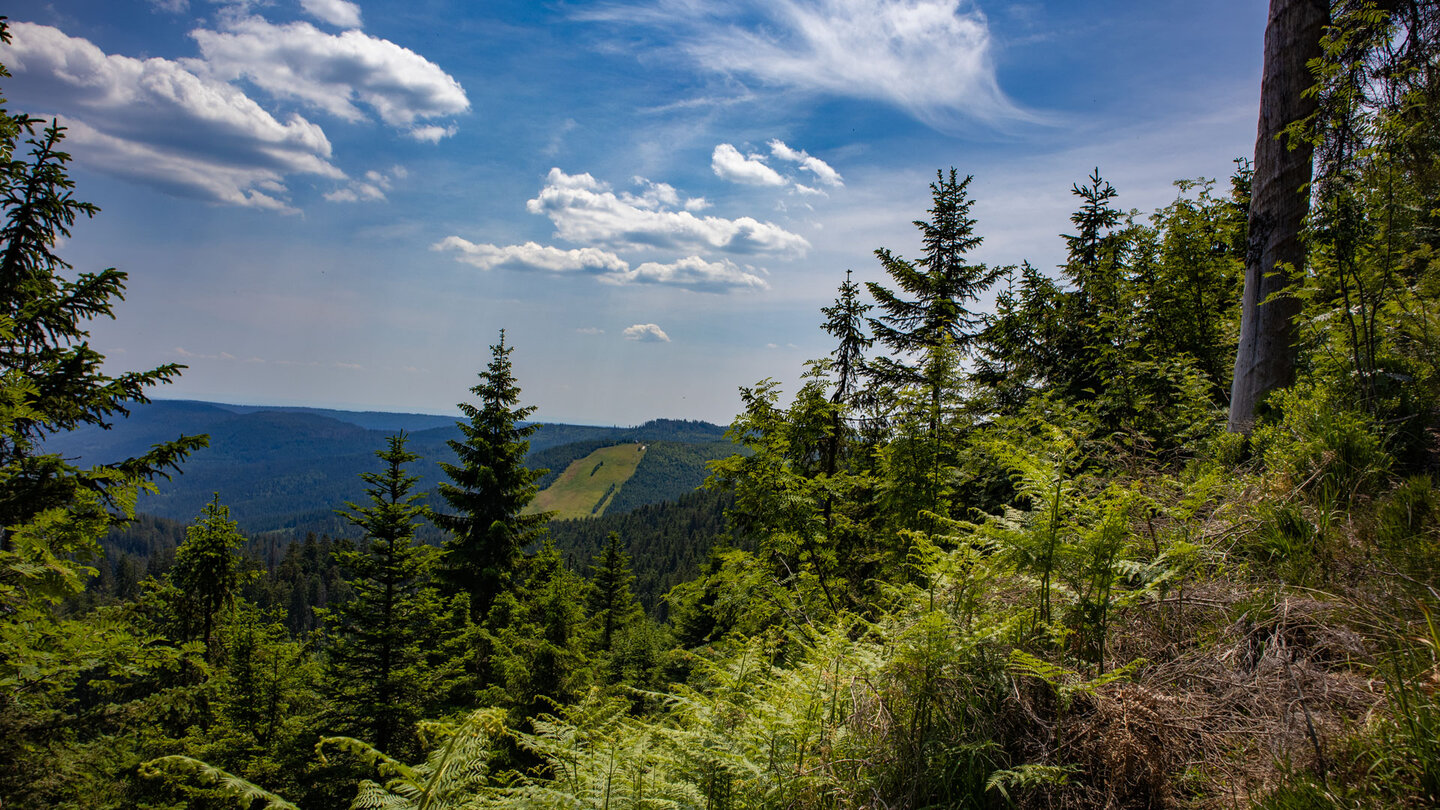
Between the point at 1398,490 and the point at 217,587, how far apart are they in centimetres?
2593

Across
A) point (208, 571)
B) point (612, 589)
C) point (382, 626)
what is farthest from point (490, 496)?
point (612, 589)

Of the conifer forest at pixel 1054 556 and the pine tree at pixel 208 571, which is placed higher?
the conifer forest at pixel 1054 556

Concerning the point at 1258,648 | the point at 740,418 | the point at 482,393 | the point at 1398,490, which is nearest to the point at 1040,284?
the point at 740,418

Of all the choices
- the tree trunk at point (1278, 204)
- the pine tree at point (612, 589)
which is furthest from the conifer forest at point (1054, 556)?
the pine tree at point (612, 589)

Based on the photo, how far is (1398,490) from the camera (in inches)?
136

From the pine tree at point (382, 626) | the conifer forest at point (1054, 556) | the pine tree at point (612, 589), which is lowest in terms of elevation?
the pine tree at point (612, 589)

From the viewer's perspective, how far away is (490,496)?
69.8ft

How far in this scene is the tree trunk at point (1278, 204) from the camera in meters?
6.00

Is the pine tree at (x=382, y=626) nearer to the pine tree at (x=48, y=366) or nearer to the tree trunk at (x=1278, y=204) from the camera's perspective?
the pine tree at (x=48, y=366)

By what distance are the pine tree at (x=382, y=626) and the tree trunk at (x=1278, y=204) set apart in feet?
58.4

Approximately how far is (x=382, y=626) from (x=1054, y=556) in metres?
18.1

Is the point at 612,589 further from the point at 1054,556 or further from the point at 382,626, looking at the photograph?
the point at 1054,556

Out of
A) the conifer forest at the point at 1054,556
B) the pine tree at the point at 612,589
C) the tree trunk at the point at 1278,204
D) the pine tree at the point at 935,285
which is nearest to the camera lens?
the conifer forest at the point at 1054,556

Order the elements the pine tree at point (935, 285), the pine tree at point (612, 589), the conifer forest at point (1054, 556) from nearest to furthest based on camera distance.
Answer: the conifer forest at point (1054, 556), the pine tree at point (935, 285), the pine tree at point (612, 589)
